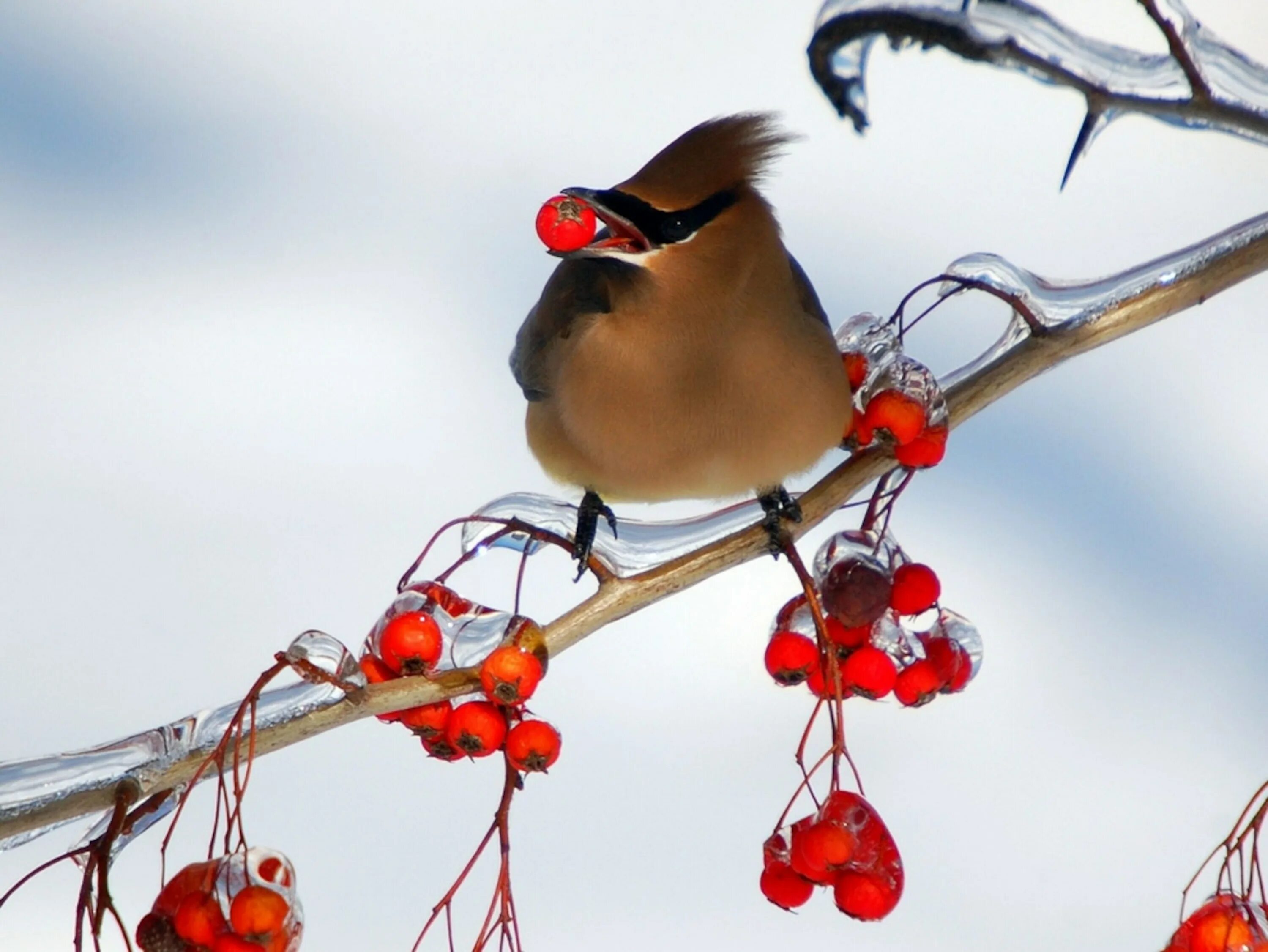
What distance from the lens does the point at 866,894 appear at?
933mm

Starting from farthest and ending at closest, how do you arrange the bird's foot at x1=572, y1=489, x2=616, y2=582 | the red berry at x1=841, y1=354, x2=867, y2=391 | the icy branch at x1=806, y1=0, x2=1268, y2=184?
the red berry at x1=841, y1=354, x2=867, y2=391 → the bird's foot at x1=572, y1=489, x2=616, y2=582 → the icy branch at x1=806, y1=0, x2=1268, y2=184

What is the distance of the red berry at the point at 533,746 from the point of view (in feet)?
3.04

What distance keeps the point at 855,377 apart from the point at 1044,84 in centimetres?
37

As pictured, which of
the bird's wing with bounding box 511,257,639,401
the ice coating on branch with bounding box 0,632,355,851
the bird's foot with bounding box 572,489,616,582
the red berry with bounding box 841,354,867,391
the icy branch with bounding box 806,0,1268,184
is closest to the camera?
the ice coating on branch with bounding box 0,632,355,851

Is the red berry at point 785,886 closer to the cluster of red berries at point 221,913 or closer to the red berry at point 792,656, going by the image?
the red berry at point 792,656

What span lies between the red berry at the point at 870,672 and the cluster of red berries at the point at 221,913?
0.42m

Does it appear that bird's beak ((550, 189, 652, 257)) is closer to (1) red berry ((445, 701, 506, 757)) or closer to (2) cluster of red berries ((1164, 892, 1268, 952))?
(1) red berry ((445, 701, 506, 757))

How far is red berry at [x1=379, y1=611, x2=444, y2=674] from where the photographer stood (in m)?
0.94

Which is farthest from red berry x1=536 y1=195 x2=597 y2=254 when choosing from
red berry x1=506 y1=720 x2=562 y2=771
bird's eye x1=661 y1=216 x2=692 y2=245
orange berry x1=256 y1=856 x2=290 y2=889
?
orange berry x1=256 y1=856 x2=290 y2=889

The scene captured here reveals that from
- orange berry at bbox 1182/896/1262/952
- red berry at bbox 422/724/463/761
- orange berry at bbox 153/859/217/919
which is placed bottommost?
orange berry at bbox 1182/896/1262/952

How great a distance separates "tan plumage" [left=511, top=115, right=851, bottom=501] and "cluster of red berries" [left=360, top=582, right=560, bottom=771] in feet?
1.39

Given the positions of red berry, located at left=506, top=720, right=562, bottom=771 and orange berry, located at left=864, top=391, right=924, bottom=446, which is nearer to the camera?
red berry, located at left=506, top=720, right=562, bottom=771

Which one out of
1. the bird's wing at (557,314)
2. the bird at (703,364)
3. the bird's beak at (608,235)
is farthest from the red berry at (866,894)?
the bird's wing at (557,314)

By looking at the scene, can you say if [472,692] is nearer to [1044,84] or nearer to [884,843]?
[884,843]
